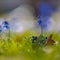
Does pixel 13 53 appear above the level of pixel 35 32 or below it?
below

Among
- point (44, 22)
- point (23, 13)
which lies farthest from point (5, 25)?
point (44, 22)

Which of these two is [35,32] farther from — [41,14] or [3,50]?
[3,50]

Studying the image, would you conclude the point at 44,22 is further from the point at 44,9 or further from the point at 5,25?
the point at 5,25

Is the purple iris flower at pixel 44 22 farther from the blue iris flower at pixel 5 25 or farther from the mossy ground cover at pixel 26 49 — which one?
the blue iris flower at pixel 5 25

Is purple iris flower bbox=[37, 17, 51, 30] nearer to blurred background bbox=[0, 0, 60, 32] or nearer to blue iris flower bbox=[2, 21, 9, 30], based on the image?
blurred background bbox=[0, 0, 60, 32]

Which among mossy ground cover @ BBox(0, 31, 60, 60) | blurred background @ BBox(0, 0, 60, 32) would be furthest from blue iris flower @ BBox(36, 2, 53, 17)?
mossy ground cover @ BBox(0, 31, 60, 60)

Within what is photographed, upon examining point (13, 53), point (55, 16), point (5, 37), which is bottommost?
point (13, 53)

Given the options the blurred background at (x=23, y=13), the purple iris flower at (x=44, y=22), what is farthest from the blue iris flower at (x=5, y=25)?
the purple iris flower at (x=44, y=22)

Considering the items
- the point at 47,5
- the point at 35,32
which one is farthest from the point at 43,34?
the point at 47,5
